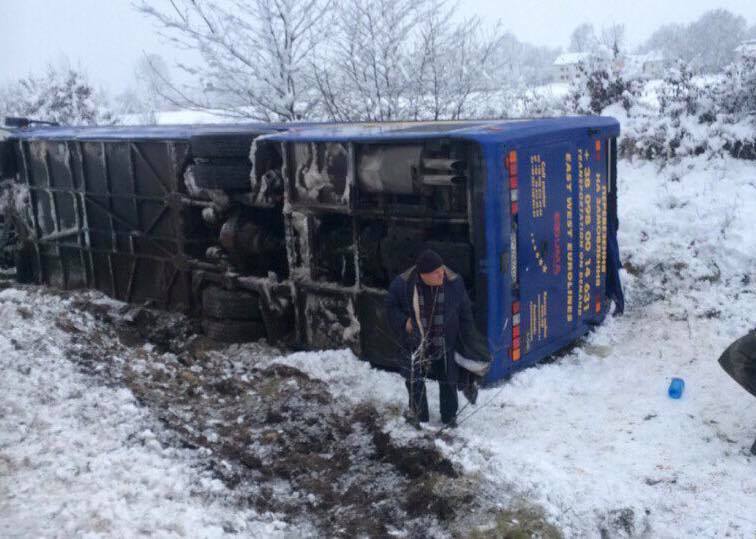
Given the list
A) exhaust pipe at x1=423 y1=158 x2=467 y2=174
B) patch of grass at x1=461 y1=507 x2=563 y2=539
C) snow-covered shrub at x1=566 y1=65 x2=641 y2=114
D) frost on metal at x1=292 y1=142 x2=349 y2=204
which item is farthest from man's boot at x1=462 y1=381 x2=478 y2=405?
snow-covered shrub at x1=566 y1=65 x2=641 y2=114

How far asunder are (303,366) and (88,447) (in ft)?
8.48

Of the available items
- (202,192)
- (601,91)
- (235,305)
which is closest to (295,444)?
(235,305)

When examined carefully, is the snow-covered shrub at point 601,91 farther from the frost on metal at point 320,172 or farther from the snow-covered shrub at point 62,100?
the snow-covered shrub at point 62,100

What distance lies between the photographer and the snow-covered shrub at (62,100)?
26000 millimetres

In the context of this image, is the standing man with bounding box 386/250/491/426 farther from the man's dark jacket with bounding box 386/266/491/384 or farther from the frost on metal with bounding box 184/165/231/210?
the frost on metal with bounding box 184/165/231/210

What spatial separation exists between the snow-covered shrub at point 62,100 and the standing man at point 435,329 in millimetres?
22938

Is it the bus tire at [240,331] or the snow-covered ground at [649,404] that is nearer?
the snow-covered ground at [649,404]

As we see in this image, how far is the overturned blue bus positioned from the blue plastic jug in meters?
1.18

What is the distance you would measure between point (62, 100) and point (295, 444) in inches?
962

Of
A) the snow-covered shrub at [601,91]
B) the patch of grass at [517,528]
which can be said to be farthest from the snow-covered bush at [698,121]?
the patch of grass at [517,528]

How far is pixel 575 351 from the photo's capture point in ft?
24.6

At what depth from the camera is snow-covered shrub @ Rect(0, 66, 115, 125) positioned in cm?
2600

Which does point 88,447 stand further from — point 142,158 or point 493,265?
point 142,158

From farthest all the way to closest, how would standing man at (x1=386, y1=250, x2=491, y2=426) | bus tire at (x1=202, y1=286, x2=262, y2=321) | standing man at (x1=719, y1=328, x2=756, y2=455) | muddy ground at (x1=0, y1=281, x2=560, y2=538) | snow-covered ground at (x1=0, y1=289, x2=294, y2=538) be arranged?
bus tire at (x1=202, y1=286, x2=262, y2=321) → standing man at (x1=386, y1=250, x2=491, y2=426) → standing man at (x1=719, y1=328, x2=756, y2=455) → muddy ground at (x1=0, y1=281, x2=560, y2=538) → snow-covered ground at (x1=0, y1=289, x2=294, y2=538)
